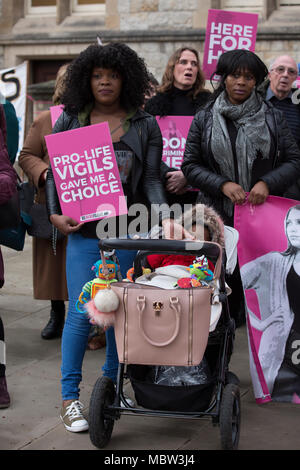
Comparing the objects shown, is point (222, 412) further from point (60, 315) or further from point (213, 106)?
point (60, 315)

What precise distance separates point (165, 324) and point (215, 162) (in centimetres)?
142

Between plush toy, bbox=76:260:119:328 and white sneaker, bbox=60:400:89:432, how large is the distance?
0.51m

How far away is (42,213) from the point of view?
17.3 feet

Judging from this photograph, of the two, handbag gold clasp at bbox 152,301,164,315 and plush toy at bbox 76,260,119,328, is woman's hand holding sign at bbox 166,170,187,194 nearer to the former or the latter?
plush toy at bbox 76,260,119,328

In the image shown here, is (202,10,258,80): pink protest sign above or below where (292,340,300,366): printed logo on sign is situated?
above

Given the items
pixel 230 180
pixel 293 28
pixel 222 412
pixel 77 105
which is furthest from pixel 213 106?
pixel 293 28

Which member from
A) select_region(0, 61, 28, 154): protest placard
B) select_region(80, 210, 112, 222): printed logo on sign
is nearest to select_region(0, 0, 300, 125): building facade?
select_region(0, 61, 28, 154): protest placard

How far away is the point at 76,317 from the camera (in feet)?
12.9

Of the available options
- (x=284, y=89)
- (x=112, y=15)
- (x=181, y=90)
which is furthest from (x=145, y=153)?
(x=112, y=15)

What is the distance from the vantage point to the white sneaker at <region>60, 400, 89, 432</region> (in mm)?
3842

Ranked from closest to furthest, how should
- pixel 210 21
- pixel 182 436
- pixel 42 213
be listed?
pixel 182 436, pixel 42 213, pixel 210 21

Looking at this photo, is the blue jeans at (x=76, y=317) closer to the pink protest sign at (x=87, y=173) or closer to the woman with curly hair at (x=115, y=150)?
the woman with curly hair at (x=115, y=150)
